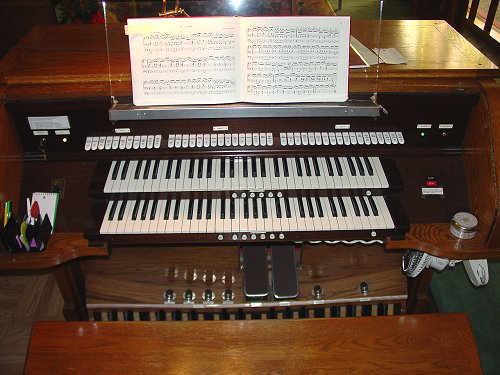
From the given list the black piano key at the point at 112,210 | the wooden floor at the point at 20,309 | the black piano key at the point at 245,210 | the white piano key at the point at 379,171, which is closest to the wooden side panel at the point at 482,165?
the white piano key at the point at 379,171

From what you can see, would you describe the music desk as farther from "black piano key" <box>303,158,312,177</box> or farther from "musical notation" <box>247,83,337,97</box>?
"musical notation" <box>247,83,337,97</box>

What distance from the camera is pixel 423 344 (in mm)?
1729

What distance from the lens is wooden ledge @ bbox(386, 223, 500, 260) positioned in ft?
6.16

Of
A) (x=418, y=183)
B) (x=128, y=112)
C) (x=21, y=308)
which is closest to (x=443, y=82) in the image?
(x=418, y=183)

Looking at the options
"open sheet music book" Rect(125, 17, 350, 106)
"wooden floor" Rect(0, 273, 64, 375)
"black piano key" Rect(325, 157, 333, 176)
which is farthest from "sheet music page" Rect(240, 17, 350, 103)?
"wooden floor" Rect(0, 273, 64, 375)

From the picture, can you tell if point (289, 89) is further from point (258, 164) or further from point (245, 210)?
point (245, 210)

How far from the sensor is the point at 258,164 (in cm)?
213

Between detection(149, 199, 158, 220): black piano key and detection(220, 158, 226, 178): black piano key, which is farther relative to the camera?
detection(220, 158, 226, 178): black piano key

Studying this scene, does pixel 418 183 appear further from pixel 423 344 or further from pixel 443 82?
pixel 423 344

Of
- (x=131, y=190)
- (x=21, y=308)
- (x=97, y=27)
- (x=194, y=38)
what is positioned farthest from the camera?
(x=21, y=308)

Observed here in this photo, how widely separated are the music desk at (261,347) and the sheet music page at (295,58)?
0.85 meters

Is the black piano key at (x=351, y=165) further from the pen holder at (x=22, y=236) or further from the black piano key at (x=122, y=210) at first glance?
the pen holder at (x=22, y=236)

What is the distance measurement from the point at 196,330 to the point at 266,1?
1.46 meters

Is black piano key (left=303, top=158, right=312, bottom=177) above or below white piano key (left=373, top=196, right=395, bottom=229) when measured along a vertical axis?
above
